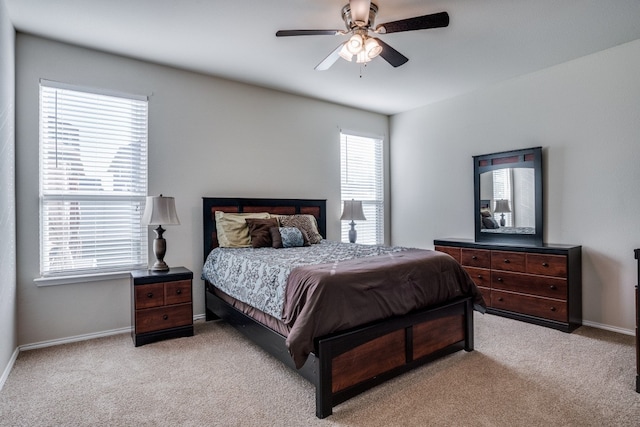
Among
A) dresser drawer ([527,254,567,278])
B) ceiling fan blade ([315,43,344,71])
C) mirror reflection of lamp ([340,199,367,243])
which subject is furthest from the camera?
mirror reflection of lamp ([340,199,367,243])

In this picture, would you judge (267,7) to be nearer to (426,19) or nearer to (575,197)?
(426,19)

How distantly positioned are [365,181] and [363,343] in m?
3.71

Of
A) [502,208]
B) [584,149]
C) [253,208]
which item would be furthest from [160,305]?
[584,149]

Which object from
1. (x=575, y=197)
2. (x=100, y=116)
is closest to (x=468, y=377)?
(x=575, y=197)

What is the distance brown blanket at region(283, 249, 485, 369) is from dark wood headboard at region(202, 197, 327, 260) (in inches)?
75.0

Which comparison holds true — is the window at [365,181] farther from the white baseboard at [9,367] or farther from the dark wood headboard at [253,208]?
the white baseboard at [9,367]

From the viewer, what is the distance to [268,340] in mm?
2617

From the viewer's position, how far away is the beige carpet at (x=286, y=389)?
203cm

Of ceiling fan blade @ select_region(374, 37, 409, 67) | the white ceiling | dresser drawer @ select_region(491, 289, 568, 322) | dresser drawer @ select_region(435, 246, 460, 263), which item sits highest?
the white ceiling

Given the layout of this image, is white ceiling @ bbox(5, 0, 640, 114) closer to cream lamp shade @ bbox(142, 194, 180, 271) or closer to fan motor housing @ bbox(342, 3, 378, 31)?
fan motor housing @ bbox(342, 3, 378, 31)

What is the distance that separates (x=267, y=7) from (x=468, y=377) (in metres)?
3.18

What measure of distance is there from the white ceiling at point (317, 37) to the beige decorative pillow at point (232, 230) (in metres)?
1.67

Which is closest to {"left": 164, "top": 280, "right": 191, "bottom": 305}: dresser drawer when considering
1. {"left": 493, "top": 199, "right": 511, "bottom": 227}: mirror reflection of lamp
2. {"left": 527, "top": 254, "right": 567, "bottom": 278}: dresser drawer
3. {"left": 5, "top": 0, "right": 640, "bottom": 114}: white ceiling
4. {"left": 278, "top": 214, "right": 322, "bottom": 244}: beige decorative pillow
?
{"left": 278, "top": 214, "right": 322, "bottom": 244}: beige decorative pillow

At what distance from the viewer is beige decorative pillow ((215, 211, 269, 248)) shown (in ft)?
12.4
